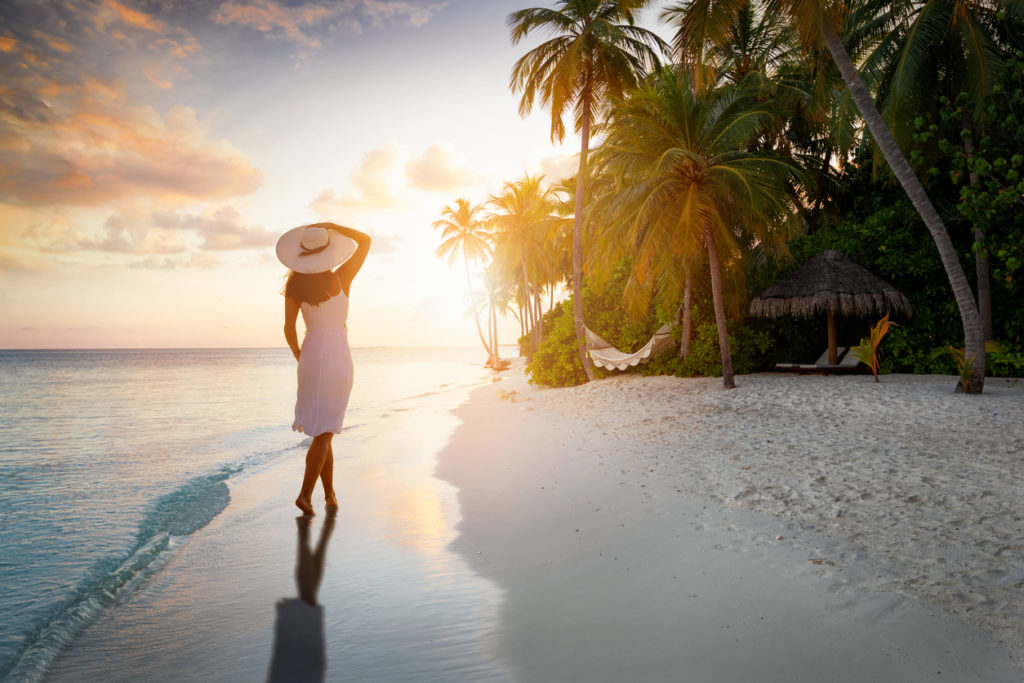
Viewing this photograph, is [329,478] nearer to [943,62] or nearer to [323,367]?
[323,367]

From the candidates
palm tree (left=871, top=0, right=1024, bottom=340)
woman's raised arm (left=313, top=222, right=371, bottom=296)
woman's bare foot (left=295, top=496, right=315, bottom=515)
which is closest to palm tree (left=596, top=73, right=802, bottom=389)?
palm tree (left=871, top=0, right=1024, bottom=340)

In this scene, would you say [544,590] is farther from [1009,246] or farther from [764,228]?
[1009,246]

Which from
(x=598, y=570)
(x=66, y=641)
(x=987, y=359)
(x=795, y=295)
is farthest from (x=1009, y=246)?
(x=66, y=641)

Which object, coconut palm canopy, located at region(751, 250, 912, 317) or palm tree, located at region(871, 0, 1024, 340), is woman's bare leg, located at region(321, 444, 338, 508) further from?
palm tree, located at region(871, 0, 1024, 340)

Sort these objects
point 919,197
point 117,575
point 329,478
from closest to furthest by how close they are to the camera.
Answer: point 117,575 < point 329,478 < point 919,197

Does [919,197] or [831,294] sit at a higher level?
[919,197]

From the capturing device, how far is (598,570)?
292cm

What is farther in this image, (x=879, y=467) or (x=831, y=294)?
(x=831, y=294)

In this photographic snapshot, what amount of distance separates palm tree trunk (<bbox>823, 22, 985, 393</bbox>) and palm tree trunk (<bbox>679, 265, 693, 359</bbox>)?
14.5 ft

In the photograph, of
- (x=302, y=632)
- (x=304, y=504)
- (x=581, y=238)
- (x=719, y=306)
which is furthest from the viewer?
(x=581, y=238)

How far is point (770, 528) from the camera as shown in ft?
11.1

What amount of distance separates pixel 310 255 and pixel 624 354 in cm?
973

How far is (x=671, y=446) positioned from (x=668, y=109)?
7.33 metres

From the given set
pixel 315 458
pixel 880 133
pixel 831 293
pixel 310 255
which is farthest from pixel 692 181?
pixel 315 458
